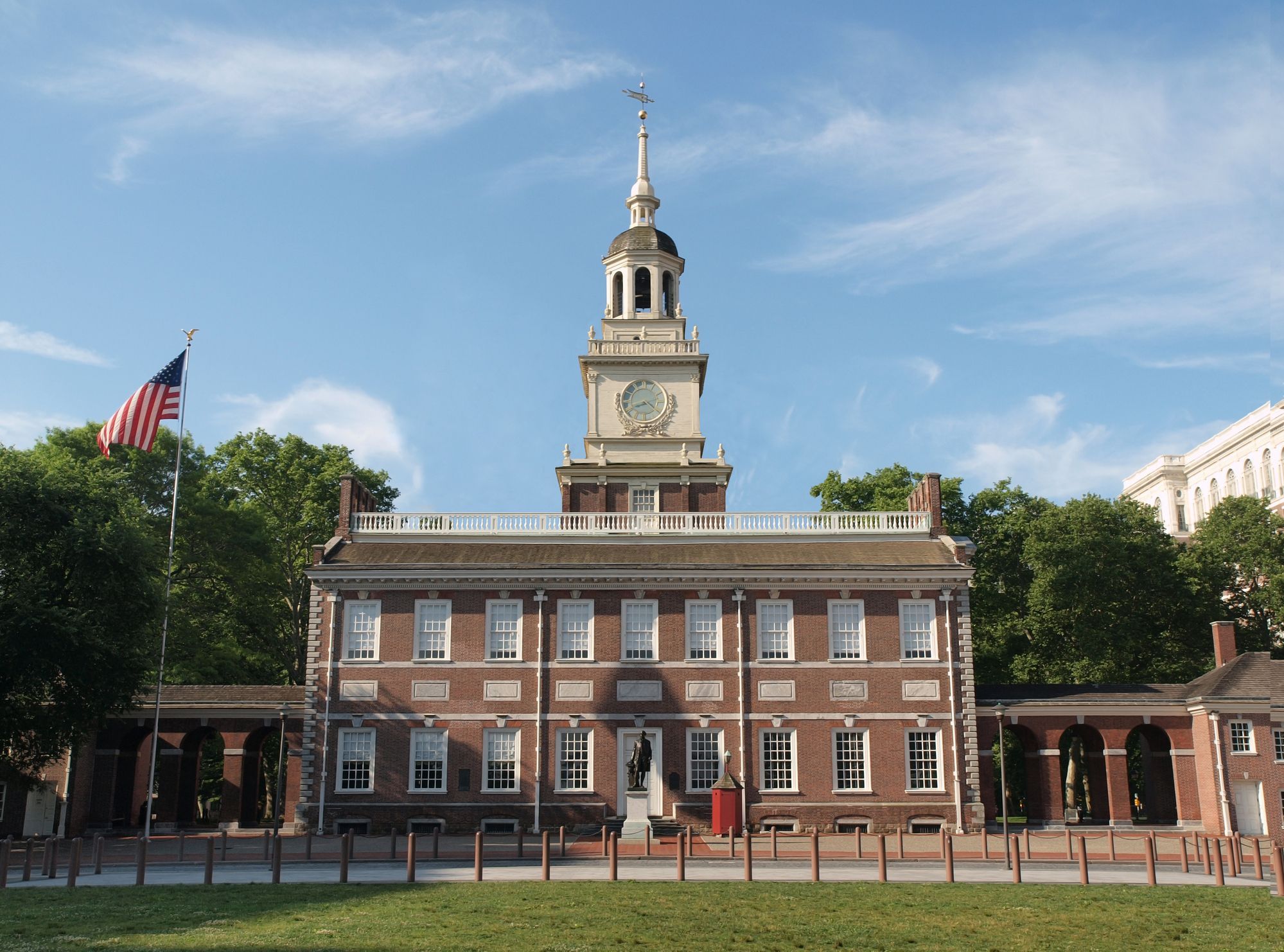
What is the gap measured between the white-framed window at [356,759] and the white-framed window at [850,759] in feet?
47.8

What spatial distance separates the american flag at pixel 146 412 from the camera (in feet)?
124

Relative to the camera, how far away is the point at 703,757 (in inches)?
1555

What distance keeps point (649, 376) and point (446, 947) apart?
38068 mm

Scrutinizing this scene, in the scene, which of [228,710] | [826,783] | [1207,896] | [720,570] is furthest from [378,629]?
[1207,896]

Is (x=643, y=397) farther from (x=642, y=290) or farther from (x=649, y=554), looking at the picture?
(x=649, y=554)

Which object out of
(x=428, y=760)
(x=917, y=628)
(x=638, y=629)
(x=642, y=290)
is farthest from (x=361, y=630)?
(x=642, y=290)

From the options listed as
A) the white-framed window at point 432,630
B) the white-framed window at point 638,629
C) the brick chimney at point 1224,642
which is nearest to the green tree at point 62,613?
the white-framed window at point 432,630

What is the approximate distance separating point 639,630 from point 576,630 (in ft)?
6.76

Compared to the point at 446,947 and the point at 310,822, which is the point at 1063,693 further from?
the point at 446,947

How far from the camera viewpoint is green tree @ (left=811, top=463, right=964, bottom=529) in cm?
5881

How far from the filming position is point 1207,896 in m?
22.0

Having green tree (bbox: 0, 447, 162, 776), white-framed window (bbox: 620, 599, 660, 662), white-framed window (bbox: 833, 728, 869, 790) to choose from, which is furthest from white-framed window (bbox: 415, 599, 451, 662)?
white-framed window (bbox: 833, 728, 869, 790)

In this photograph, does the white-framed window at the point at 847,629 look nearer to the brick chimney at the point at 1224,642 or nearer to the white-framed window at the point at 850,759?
the white-framed window at the point at 850,759

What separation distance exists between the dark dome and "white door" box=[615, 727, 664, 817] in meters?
23.5
